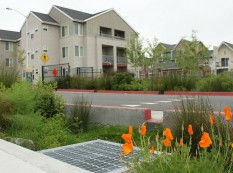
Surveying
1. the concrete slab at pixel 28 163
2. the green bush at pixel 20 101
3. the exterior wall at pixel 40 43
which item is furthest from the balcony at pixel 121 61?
the concrete slab at pixel 28 163

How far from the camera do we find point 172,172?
224cm

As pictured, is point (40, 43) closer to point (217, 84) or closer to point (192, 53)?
point (192, 53)

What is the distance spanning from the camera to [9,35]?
178 ft

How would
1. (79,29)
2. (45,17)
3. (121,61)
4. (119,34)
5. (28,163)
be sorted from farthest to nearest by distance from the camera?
(119,34), (121,61), (45,17), (79,29), (28,163)

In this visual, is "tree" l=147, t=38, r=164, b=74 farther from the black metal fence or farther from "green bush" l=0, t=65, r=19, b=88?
"green bush" l=0, t=65, r=19, b=88

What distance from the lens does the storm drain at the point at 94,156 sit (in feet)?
11.9

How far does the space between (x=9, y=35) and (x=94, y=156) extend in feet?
178

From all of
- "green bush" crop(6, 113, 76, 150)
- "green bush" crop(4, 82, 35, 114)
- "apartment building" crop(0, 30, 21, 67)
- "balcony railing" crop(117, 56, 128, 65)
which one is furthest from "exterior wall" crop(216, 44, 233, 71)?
"green bush" crop(4, 82, 35, 114)

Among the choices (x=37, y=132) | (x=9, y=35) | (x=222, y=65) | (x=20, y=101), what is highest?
(x=9, y=35)

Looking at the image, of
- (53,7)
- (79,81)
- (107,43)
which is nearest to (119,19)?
(107,43)

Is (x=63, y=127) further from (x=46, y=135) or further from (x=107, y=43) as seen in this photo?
(x=107, y=43)

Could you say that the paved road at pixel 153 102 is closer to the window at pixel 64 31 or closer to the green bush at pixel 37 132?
the green bush at pixel 37 132

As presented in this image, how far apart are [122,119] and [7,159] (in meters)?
3.34

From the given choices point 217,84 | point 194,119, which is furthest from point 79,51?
point 194,119
